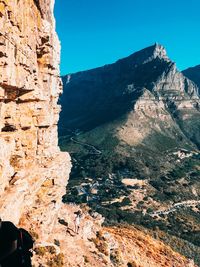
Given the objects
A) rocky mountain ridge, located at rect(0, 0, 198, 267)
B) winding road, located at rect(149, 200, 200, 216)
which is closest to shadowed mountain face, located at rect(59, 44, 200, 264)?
winding road, located at rect(149, 200, 200, 216)

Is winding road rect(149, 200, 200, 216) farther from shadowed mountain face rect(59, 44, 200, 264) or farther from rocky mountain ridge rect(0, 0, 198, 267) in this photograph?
rocky mountain ridge rect(0, 0, 198, 267)

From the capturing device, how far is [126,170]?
15575 cm

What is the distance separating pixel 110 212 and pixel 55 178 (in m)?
77.3

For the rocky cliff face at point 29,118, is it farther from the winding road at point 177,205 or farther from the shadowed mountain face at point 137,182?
the winding road at point 177,205

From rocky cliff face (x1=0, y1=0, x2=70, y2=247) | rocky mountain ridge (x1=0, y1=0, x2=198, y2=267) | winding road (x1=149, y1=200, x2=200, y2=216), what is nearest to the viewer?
rocky cliff face (x1=0, y1=0, x2=70, y2=247)

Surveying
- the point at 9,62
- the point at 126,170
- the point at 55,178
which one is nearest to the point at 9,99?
the point at 9,62

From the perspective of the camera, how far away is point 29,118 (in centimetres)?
2255

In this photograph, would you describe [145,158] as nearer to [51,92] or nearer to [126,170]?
[126,170]

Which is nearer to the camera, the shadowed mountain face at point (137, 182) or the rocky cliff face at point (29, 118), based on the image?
the rocky cliff face at point (29, 118)

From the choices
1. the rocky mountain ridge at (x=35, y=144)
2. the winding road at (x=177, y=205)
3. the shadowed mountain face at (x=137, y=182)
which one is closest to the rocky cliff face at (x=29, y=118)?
the rocky mountain ridge at (x=35, y=144)

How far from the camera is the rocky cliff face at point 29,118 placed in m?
17.1

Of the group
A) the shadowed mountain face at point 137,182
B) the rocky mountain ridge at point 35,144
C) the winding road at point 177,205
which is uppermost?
the rocky mountain ridge at point 35,144

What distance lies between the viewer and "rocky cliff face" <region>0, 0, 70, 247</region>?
17.1 meters

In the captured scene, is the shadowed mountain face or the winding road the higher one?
the shadowed mountain face
